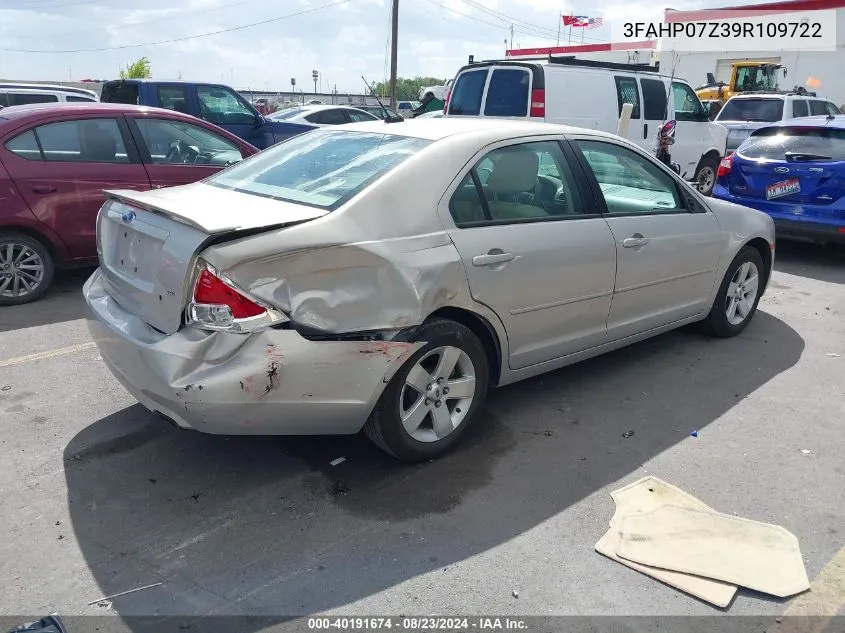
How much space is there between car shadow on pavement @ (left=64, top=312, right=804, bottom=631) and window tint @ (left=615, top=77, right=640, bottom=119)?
290 inches

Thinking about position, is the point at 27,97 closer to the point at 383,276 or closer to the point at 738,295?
the point at 383,276

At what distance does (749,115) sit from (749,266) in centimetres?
1190

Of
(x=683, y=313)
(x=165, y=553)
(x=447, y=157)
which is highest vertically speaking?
(x=447, y=157)

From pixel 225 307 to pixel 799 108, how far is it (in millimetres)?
16065

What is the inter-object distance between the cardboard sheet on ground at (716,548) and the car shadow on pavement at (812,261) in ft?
17.6

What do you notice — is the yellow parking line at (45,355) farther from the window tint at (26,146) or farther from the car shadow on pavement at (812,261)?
the car shadow on pavement at (812,261)

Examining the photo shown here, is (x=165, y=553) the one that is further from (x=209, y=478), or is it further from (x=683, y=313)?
(x=683, y=313)

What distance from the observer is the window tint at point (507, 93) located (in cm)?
988

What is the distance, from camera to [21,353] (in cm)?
494

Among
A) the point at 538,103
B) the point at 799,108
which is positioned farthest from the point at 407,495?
the point at 799,108

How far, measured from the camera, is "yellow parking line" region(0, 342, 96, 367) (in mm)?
4758

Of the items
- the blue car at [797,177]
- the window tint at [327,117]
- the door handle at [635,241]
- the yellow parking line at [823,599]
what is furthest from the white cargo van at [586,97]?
the yellow parking line at [823,599]

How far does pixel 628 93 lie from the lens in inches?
430

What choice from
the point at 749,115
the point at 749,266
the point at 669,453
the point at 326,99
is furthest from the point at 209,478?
the point at 326,99
